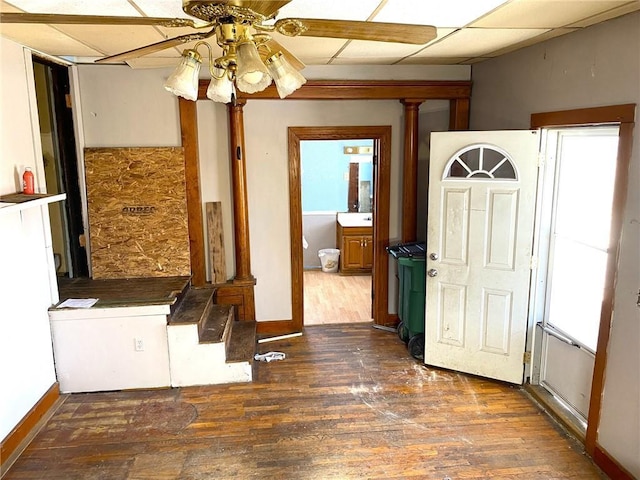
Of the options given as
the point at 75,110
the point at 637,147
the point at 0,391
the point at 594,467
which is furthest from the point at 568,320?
the point at 75,110

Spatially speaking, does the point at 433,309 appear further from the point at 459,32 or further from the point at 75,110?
the point at 75,110

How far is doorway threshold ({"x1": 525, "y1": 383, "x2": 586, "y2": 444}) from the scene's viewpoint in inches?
123

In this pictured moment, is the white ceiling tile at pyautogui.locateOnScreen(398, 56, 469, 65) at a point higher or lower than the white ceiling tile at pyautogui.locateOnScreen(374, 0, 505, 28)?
higher

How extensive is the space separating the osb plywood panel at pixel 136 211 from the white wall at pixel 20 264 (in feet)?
2.47

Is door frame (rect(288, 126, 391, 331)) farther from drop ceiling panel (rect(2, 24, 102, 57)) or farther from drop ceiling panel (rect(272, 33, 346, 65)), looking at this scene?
drop ceiling panel (rect(2, 24, 102, 57))

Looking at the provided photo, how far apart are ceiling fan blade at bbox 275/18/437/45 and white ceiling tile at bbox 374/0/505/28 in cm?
72

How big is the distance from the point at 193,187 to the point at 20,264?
1.60m

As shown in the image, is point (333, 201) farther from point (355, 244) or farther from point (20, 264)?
point (20, 264)

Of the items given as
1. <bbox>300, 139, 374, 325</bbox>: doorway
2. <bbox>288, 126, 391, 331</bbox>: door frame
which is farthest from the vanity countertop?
<bbox>288, 126, 391, 331</bbox>: door frame

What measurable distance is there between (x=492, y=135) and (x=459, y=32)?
2.76ft

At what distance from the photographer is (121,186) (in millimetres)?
4262

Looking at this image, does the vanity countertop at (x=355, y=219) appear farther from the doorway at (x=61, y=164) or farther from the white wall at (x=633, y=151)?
the white wall at (x=633, y=151)

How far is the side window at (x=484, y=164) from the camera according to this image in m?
3.60

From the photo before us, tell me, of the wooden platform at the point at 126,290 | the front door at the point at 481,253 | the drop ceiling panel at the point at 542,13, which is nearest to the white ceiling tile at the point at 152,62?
the wooden platform at the point at 126,290
